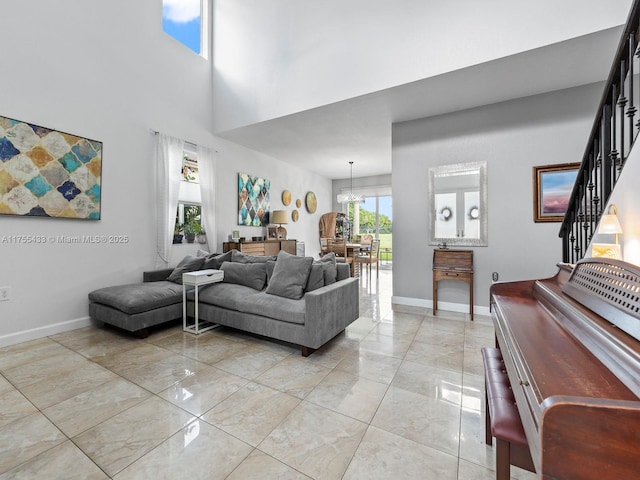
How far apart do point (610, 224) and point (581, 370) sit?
1558mm

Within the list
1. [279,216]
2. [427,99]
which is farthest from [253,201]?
[427,99]

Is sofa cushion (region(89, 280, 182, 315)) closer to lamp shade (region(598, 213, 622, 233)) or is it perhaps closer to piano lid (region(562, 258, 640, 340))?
piano lid (region(562, 258, 640, 340))

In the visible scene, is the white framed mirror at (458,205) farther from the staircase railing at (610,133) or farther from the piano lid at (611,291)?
the piano lid at (611,291)

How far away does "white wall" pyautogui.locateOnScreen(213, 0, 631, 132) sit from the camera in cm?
254

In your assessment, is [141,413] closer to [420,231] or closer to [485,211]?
[420,231]

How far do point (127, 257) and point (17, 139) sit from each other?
5.12 ft

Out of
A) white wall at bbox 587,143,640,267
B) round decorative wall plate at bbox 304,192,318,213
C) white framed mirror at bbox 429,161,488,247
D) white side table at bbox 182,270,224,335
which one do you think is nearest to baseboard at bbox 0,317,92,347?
white side table at bbox 182,270,224,335

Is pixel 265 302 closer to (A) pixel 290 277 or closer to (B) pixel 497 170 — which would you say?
(A) pixel 290 277

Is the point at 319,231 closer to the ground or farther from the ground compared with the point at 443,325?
farther from the ground

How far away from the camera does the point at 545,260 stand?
340 centimetres

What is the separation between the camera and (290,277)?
294 cm

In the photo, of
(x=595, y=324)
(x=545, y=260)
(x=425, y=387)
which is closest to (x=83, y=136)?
(x=425, y=387)

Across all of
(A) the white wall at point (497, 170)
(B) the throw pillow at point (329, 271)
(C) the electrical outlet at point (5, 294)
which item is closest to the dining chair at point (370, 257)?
(A) the white wall at point (497, 170)

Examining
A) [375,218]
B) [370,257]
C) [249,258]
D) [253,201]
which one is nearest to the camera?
[249,258]
